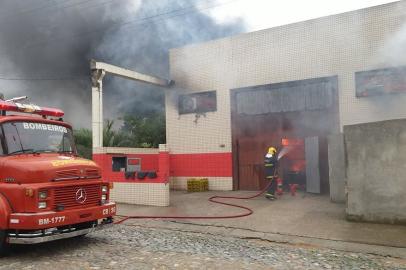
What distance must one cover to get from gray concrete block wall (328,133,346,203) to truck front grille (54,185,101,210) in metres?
6.31

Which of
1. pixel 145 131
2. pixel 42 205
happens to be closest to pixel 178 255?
pixel 42 205

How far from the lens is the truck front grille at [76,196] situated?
5.96 metres

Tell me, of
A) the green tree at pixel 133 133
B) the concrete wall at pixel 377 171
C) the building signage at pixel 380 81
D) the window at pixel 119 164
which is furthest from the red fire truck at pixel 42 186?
the green tree at pixel 133 133

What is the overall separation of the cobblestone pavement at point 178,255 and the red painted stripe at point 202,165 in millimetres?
6971

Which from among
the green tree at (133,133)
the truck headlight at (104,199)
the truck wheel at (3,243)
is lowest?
the truck wheel at (3,243)

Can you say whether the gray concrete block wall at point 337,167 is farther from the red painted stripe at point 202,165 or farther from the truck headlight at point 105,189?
the truck headlight at point 105,189

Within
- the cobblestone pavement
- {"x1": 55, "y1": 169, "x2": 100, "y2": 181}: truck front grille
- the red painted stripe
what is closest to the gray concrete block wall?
the cobblestone pavement

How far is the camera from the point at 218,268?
5273 mm

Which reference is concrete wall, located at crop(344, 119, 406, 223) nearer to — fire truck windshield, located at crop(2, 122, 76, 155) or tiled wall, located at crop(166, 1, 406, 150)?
tiled wall, located at crop(166, 1, 406, 150)

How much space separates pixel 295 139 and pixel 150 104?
16153 millimetres

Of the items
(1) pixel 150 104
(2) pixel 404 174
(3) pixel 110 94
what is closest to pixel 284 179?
(2) pixel 404 174

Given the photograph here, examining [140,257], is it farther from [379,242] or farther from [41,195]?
[379,242]

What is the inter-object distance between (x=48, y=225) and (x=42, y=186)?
56cm

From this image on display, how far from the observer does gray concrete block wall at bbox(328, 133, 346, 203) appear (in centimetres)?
1030
